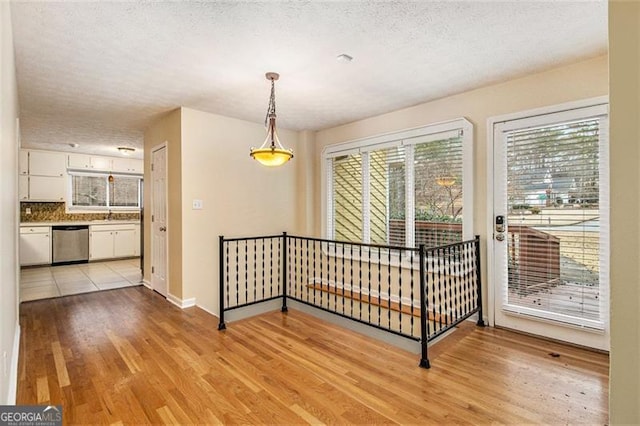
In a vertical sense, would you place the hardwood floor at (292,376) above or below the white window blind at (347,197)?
below

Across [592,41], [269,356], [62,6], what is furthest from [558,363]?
[62,6]

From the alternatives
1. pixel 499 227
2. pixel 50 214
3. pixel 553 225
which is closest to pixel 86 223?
pixel 50 214

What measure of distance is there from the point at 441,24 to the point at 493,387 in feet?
8.20

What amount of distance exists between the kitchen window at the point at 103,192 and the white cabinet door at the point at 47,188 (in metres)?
0.23

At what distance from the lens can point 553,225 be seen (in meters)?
2.92

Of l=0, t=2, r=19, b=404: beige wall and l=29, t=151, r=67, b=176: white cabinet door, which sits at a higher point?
l=29, t=151, r=67, b=176: white cabinet door

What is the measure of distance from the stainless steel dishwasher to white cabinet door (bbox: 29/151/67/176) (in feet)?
3.79

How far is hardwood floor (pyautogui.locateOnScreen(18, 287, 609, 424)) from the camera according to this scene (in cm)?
191

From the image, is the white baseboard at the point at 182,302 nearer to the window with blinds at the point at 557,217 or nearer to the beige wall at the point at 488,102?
the beige wall at the point at 488,102

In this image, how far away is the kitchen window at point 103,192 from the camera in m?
7.15

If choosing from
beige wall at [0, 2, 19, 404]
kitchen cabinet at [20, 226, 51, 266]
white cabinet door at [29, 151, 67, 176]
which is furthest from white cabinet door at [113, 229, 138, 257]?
beige wall at [0, 2, 19, 404]

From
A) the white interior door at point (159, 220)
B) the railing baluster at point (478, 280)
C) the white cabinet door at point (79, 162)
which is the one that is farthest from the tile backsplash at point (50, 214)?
the railing baluster at point (478, 280)

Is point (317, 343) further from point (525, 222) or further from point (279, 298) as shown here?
point (525, 222)

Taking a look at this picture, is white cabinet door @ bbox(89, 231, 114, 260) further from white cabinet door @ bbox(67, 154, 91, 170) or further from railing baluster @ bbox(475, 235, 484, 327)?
railing baluster @ bbox(475, 235, 484, 327)
